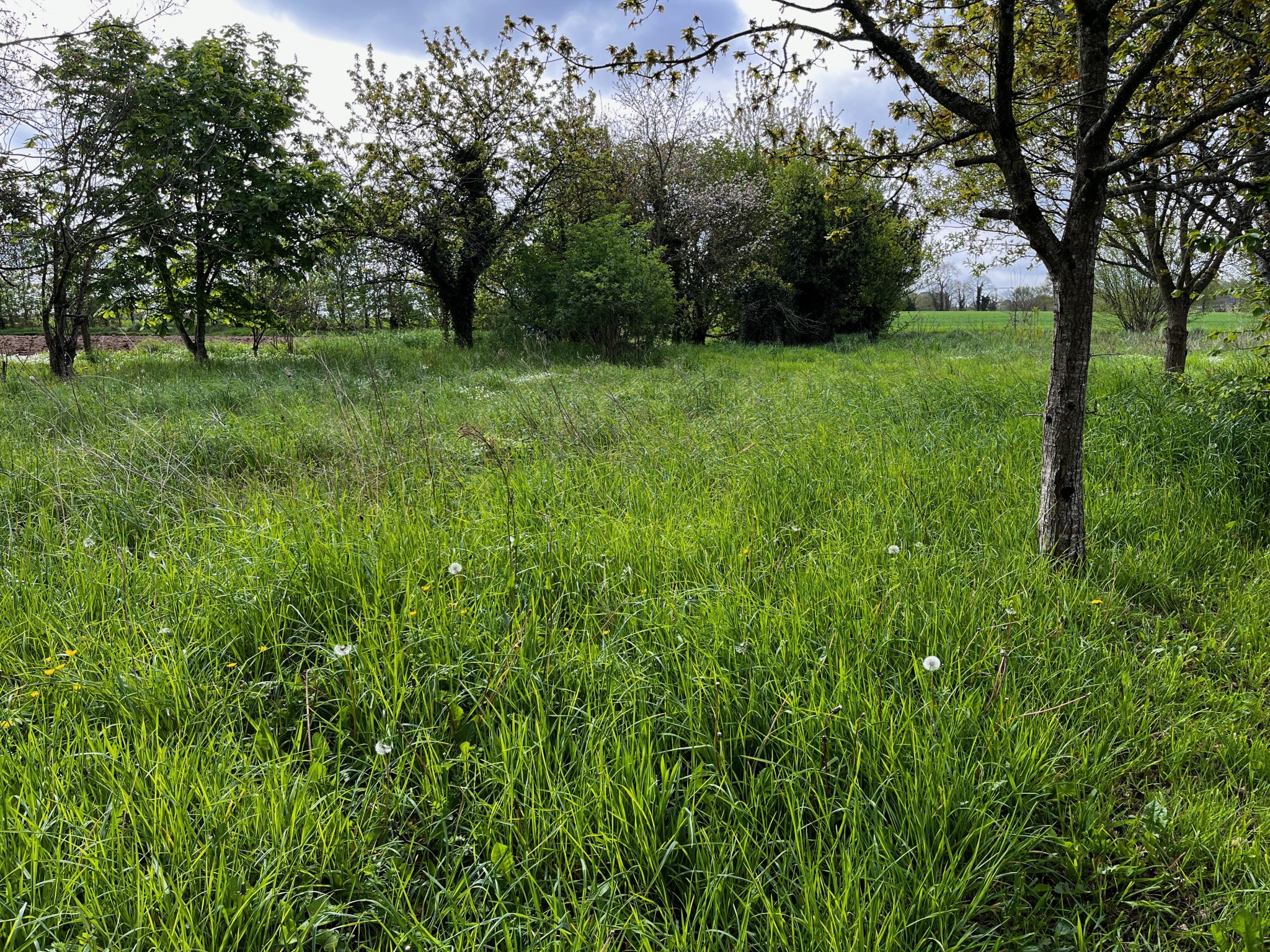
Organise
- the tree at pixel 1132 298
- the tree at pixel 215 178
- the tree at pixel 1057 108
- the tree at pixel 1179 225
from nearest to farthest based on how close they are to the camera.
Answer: the tree at pixel 1057 108 → the tree at pixel 1179 225 → the tree at pixel 215 178 → the tree at pixel 1132 298

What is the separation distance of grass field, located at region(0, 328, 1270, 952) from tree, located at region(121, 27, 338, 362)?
438 inches

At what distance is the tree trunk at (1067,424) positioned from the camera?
293 centimetres

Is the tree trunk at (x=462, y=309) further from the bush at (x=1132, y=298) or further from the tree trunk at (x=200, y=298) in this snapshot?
the bush at (x=1132, y=298)

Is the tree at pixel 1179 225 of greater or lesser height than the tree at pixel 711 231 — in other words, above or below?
below

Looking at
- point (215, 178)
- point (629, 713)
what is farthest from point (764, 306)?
point (629, 713)

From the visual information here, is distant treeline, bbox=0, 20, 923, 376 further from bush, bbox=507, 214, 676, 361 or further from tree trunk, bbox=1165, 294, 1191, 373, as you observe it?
tree trunk, bbox=1165, 294, 1191, 373

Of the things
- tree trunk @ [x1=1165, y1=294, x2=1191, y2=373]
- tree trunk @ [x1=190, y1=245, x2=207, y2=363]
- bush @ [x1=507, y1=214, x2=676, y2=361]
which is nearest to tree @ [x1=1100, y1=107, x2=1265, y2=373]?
tree trunk @ [x1=1165, y1=294, x2=1191, y2=373]

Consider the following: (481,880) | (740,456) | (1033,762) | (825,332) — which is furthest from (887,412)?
(825,332)

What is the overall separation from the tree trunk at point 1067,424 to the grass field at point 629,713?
242 mm

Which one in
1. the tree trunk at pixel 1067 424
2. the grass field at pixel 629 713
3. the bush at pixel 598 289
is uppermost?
the bush at pixel 598 289

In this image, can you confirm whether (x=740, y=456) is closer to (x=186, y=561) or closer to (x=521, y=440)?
(x=521, y=440)

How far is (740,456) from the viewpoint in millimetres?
4859

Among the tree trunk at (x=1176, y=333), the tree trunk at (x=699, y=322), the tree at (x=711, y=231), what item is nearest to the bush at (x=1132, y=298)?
the tree at (x=711, y=231)

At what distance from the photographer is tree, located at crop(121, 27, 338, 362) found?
1193 cm
